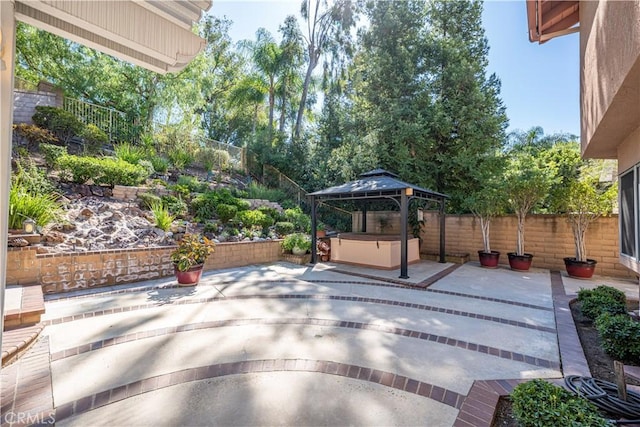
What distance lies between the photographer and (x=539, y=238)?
8977mm

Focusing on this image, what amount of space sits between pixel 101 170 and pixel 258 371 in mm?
8485

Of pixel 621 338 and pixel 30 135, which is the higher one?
pixel 30 135

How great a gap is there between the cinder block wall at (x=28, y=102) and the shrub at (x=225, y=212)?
696 cm

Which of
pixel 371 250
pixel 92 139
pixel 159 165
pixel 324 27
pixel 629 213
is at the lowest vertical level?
pixel 371 250

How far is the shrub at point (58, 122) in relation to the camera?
941 cm

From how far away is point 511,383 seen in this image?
2.84m

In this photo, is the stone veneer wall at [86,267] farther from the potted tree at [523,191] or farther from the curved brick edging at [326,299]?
the potted tree at [523,191]

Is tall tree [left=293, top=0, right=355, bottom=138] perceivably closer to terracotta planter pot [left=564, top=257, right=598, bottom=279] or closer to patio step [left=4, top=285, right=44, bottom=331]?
terracotta planter pot [left=564, top=257, right=598, bottom=279]

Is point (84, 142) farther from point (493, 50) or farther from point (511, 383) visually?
point (493, 50)

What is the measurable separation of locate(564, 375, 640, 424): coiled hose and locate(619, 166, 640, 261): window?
7.44 feet

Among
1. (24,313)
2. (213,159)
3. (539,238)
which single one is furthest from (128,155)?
(539,238)

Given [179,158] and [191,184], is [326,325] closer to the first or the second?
[191,184]

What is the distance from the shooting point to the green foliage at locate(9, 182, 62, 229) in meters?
5.65

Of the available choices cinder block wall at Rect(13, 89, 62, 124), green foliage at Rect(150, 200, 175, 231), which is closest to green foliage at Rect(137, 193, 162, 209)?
green foliage at Rect(150, 200, 175, 231)
